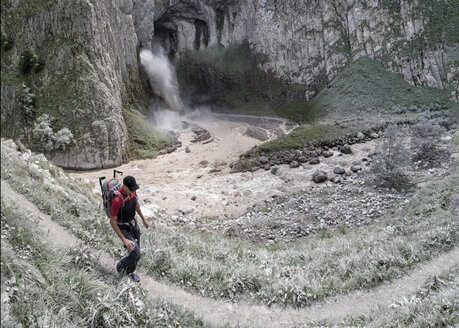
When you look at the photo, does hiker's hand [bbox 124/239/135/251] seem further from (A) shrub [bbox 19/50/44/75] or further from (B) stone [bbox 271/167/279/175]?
(A) shrub [bbox 19/50/44/75]

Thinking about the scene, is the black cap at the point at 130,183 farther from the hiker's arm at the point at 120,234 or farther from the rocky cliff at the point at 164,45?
the rocky cliff at the point at 164,45

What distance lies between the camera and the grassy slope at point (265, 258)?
6215 mm

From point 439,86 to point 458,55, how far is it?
3.99 meters

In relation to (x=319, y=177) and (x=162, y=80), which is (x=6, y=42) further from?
(x=162, y=80)

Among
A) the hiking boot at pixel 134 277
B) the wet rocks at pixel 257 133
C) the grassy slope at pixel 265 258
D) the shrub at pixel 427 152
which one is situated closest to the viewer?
the hiking boot at pixel 134 277

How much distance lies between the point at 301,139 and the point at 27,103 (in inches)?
836

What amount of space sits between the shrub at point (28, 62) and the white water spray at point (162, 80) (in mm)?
18389

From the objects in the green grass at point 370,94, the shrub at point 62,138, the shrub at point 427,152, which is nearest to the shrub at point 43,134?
the shrub at point 62,138

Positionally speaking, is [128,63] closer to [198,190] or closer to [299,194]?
[198,190]

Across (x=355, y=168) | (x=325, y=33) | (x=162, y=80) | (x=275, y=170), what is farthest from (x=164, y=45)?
(x=355, y=168)

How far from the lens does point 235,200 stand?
17.5 meters

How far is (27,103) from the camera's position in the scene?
19188 millimetres

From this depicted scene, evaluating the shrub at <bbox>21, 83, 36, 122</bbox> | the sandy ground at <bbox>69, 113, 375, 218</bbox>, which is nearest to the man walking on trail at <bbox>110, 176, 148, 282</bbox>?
the sandy ground at <bbox>69, 113, 375, 218</bbox>

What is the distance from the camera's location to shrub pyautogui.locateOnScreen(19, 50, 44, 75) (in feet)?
62.0
